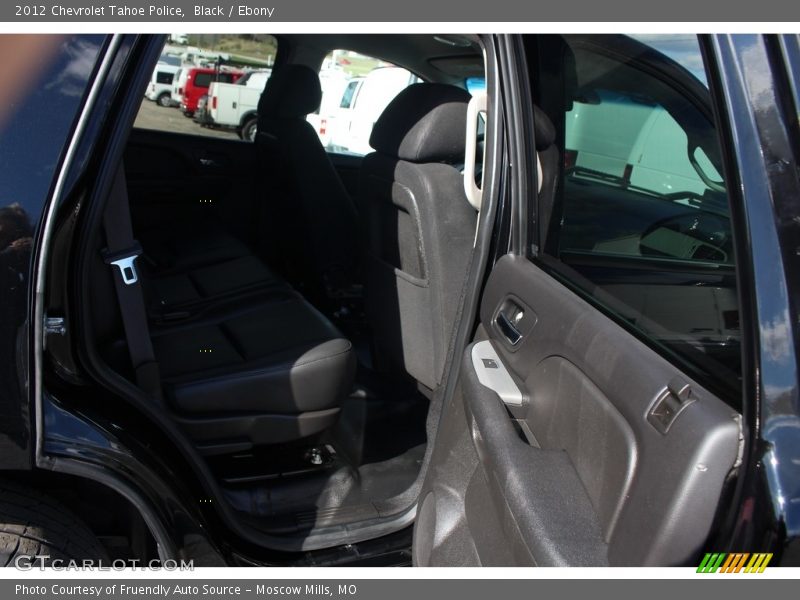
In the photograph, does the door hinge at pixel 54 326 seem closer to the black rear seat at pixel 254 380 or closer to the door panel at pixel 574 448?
the black rear seat at pixel 254 380

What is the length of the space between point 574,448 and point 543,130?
0.75 metres

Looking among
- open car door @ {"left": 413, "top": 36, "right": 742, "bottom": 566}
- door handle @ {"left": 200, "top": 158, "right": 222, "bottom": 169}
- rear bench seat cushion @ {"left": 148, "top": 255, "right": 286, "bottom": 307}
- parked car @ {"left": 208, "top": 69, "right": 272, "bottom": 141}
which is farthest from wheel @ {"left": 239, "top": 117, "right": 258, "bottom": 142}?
open car door @ {"left": 413, "top": 36, "right": 742, "bottom": 566}

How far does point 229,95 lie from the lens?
3.31 metres

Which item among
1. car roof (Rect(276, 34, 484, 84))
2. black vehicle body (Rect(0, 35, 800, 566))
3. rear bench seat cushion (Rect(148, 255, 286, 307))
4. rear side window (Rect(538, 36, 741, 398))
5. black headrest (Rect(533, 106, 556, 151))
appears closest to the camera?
black vehicle body (Rect(0, 35, 800, 566))

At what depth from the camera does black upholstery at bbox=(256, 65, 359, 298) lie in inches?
115

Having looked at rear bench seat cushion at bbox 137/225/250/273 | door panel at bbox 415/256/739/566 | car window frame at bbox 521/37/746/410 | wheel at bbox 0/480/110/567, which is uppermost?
car window frame at bbox 521/37/746/410

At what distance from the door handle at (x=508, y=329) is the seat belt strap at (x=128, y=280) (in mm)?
816

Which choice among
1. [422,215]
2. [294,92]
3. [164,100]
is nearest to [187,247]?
[164,100]

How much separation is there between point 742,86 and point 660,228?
438mm

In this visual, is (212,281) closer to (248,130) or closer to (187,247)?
(187,247)

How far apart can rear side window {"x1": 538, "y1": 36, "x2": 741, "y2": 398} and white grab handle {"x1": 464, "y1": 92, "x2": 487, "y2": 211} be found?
182 mm

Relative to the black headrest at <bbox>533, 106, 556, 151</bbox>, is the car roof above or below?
above

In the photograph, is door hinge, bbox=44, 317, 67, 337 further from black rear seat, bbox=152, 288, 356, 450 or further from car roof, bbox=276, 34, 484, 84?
car roof, bbox=276, 34, 484, 84

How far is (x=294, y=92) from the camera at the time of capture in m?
2.93
